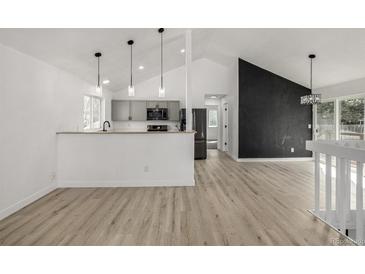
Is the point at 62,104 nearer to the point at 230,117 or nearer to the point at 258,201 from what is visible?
the point at 258,201

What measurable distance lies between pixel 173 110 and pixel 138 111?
3.93 ft

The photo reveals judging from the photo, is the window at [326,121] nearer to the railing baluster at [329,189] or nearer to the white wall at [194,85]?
the white wall at [194,85]

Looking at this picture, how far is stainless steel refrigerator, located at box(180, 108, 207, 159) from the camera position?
8062mm

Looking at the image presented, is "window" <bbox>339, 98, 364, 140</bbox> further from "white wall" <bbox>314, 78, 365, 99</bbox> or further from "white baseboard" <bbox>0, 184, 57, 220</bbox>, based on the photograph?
"white baseboard" <bbox>0, 184, 57, 220</bbox>

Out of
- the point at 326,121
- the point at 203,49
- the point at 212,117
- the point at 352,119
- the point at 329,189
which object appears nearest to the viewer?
the point at 329,189

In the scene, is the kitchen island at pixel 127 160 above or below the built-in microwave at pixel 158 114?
below

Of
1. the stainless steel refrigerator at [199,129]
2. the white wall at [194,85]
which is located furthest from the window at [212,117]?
the stainless steel refrigerator at [199,129]

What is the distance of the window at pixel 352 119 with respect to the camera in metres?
5.83

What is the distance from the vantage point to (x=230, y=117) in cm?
873

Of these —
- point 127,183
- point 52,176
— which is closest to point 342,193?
point 127,183

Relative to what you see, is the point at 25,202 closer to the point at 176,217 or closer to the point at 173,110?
the point at 176,217

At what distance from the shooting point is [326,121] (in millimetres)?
7219

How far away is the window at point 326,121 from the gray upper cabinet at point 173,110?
4.43m
